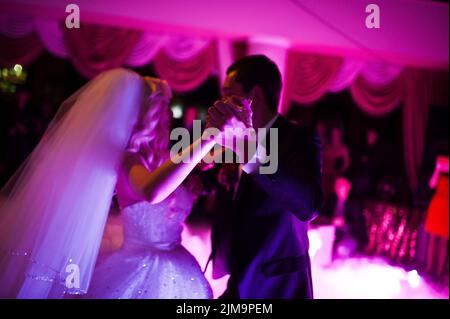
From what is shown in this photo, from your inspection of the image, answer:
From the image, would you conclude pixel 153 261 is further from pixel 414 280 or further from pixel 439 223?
pixel 439 223

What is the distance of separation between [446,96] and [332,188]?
2.66 metres

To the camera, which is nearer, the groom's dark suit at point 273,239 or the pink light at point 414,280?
the groom's dark suit at point 273,239

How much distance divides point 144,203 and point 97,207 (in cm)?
21

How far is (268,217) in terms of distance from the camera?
1463mm

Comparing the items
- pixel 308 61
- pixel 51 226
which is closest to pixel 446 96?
pixel 308 61

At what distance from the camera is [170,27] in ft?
19.6

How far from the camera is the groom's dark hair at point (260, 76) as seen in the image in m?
1.49

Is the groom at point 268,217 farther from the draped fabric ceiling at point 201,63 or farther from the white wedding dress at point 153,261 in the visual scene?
the draped fabric ceiling at point 201,63

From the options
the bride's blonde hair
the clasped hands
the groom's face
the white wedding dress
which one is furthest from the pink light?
the clasped hands

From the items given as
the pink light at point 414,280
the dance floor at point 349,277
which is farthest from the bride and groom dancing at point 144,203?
the pink light at point 414,280

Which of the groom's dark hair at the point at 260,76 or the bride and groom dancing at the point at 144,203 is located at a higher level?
the groom's dark hair at the point at 260,76

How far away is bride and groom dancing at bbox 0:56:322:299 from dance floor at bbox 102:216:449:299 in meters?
2.00

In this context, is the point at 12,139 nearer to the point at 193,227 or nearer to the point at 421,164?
the point at 193,227
